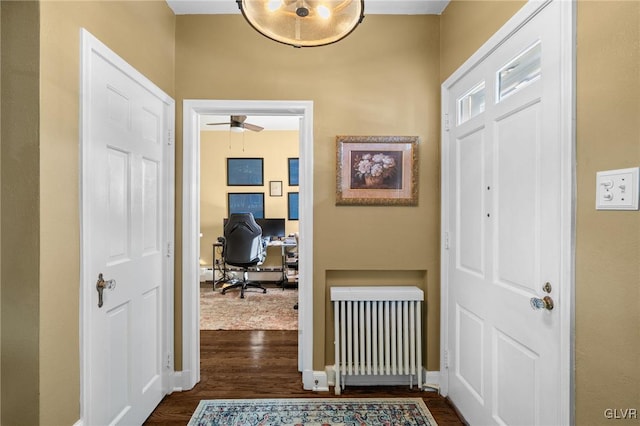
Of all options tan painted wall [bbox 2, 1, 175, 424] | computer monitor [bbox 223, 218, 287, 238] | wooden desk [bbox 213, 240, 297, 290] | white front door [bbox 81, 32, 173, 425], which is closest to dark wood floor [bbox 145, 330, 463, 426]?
white front door [bbox 81, 32, 173, 425]

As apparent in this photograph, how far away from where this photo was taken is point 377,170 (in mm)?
2176

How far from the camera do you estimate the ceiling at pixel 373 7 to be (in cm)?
207

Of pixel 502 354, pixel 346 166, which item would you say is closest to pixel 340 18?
pixel 346 166

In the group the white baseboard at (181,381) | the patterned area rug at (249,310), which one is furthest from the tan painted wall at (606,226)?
the patterned area rug at (249,310)

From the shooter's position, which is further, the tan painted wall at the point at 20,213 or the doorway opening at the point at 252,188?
the doorway opening at the point at 252,188

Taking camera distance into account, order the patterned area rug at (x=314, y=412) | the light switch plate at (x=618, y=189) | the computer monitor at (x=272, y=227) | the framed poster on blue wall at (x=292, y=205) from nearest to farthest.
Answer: the light switch plate at (x=618, y=189), the patterned area rug at (x=314, y=412), the computer monitor at (x=272, y=227), the framed poster on blue wall at (x=292, y=205)

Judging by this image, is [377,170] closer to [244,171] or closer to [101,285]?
[101,285]

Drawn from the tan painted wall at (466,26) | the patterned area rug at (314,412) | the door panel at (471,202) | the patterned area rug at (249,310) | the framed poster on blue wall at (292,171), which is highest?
the tan painted wall at (466,26)

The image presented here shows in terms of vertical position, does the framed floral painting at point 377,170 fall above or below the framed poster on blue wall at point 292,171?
below

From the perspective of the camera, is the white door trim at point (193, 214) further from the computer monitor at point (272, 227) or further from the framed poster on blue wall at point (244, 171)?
the framed poster on blue wall at point (244, 171)

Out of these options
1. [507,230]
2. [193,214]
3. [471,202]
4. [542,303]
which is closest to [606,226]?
[542,303]

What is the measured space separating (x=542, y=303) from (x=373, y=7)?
2056 mm

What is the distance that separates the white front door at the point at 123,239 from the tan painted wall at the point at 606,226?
1.95 m

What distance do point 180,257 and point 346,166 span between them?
52.7 inches
